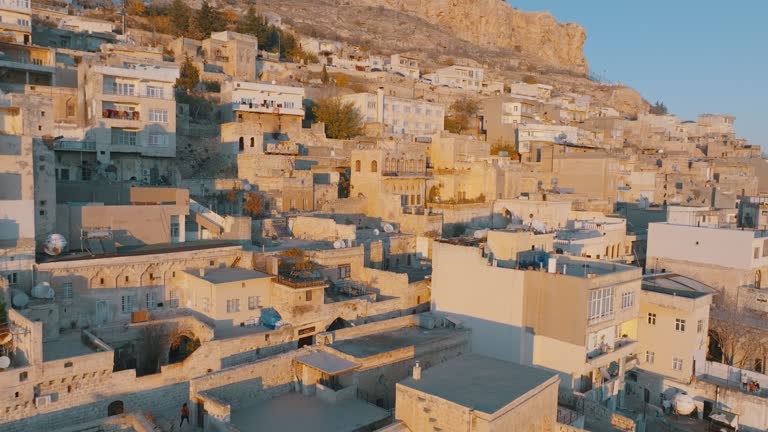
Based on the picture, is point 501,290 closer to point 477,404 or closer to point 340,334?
point 340,334

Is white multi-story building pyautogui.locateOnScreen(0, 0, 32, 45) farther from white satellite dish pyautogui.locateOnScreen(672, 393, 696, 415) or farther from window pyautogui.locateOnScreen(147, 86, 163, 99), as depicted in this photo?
white satellite dish pyautogui.locateOnScreen(672, 393, 696, 415)

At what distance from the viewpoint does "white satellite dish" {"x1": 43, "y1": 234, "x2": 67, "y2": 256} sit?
20.7m

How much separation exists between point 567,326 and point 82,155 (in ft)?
89.8

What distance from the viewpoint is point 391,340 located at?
21.0m

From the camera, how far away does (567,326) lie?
2027 centimetres

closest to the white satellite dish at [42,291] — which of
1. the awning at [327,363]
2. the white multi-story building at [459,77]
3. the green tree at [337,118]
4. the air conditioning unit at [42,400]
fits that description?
the air conditioning unit at [42,400]

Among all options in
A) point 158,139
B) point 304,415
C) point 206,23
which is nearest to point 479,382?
point 304,415

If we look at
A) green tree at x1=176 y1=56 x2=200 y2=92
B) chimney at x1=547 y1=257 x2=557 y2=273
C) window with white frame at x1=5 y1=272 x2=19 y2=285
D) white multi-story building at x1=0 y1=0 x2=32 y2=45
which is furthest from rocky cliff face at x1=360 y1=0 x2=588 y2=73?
window with white frame at x1=5 y1=272 x2=19 y2=285

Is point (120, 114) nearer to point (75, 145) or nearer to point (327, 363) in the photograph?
point (75, 145)

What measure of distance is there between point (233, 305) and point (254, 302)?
882 mm

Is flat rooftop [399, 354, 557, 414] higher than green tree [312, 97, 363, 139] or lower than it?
lower

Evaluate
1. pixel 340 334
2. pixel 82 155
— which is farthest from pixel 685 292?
pixel 82 155

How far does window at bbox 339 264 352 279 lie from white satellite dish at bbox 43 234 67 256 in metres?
11.4

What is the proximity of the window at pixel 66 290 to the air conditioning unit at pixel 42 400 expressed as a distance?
4730mm
